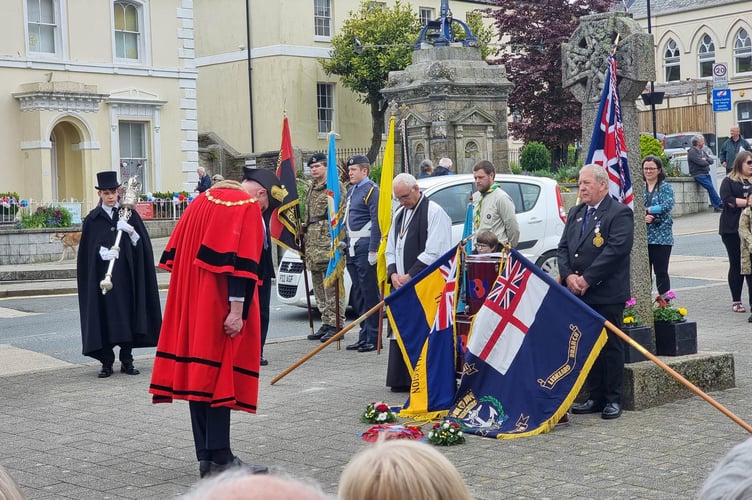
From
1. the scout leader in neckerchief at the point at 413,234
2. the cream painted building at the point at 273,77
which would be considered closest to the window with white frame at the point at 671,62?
the cream painted building at the point at 273,77

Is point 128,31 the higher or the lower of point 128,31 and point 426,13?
the lower

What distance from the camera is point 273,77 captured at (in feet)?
147

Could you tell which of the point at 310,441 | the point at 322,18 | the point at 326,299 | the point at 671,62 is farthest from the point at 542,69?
the point at 310,441

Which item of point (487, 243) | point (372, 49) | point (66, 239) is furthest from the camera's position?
point (372, 49)

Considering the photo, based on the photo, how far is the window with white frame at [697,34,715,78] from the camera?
5888 cm

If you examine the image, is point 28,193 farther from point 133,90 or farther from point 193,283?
point 193,283

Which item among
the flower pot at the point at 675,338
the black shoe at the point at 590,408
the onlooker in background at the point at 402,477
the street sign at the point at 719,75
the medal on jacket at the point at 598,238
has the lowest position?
the black shoe at the point at 590,408

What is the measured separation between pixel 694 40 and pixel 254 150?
2648 centimetres

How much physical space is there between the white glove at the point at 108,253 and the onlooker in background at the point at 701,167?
20892 millimetres

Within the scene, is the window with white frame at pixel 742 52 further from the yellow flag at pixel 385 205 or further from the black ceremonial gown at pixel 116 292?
the black ceremonial gown at pixel 116 292

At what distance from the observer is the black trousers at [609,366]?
8.37 meters

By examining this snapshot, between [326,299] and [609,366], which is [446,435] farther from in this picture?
[326,299]

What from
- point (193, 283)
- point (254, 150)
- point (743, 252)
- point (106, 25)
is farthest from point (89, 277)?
point (254, 150)

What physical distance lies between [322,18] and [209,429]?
1588 inches
